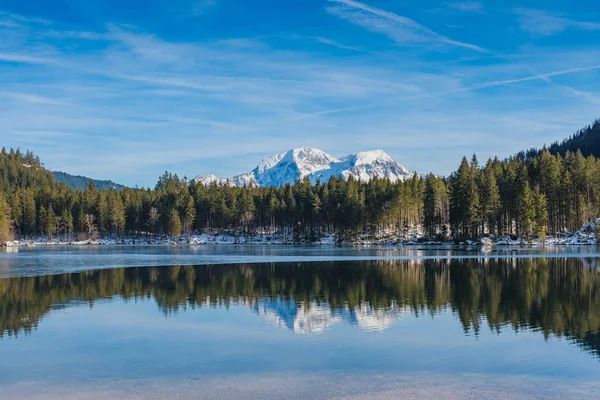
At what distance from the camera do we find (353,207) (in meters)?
147

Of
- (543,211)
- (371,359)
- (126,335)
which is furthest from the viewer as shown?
(543,211)

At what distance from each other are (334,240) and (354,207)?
1545cm

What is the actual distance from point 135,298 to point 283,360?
20.8 meters

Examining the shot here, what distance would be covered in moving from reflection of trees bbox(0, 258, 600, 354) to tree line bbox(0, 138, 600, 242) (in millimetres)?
59594

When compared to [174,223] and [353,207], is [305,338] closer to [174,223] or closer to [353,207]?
[353,207]

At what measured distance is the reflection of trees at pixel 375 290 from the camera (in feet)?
98.4

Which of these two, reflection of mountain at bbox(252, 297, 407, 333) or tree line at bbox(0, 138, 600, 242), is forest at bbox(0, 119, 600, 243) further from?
reflection of mountain at bbox(252, 297, 407, 333)

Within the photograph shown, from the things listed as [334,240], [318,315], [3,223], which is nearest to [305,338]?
[318,315]

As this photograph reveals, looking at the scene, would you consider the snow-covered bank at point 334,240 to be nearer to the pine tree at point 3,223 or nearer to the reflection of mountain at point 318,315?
the pine tree at point 3,223

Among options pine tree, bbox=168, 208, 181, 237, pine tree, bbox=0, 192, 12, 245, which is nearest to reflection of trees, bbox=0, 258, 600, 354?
pine tree, bbox=0, 192, 12, 245

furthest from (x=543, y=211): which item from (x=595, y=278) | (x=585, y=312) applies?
(x=585, y=312)

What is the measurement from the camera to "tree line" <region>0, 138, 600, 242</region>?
118m

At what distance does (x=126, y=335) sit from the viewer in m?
26.8

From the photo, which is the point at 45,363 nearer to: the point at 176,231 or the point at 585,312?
the point at 585,312
